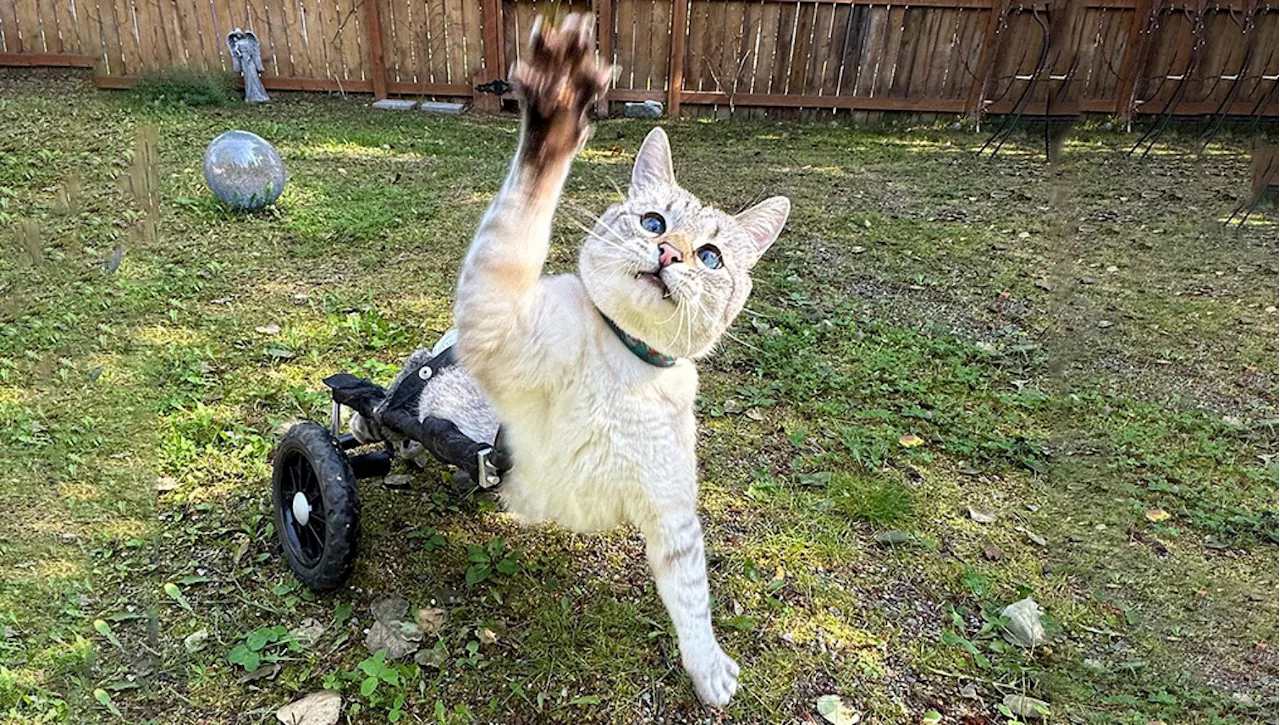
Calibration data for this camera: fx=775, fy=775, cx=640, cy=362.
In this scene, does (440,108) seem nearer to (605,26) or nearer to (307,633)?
(605,26)

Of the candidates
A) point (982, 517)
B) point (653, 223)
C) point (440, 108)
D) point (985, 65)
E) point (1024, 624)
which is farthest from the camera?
point (985, 65)

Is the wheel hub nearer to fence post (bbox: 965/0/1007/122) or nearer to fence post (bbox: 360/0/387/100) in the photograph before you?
fence post (bbox: 360/0/387/100)

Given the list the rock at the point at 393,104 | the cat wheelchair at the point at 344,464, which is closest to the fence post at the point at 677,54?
the rock at the point at 393,104

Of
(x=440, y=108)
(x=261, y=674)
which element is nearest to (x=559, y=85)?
(x=261, y=674)

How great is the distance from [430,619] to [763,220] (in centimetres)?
137

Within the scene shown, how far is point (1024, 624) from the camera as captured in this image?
2234mm

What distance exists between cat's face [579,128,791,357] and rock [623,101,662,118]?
6997 millimetres

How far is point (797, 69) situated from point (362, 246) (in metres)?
6.13

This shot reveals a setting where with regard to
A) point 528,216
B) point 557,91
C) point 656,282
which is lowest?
point 656,282

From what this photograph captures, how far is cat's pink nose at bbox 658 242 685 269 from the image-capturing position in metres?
1.57

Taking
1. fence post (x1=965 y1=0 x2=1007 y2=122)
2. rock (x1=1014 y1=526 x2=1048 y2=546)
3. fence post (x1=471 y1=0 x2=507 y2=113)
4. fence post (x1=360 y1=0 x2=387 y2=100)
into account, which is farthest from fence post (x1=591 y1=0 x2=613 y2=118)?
rock (x1=1014 y1=526 x2=1048 y2=546)

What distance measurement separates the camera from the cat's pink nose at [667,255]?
1566mm

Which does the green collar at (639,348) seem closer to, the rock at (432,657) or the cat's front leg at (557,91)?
the cat's front leg at (557,91)

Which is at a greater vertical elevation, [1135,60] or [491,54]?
[1135,60]
